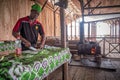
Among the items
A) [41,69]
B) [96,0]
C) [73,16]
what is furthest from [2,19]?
[73,16]

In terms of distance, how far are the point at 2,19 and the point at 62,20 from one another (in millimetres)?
3067

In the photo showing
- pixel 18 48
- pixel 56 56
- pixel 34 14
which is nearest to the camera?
pixel 18 48

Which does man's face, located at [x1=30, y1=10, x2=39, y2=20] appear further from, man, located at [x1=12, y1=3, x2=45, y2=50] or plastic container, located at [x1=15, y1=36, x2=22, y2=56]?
plastic container, located at [x1=15, y1=36, x2=22, y2=56]

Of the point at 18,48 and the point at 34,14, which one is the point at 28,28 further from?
the point at 18,48

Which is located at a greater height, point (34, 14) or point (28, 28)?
point (34, 14)

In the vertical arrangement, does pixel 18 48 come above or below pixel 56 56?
above

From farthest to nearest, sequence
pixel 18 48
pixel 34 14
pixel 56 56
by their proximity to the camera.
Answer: pixel 34 14 → pixel 56 56 → pixel 18 48

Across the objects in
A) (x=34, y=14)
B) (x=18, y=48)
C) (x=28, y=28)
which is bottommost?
(x=18, y=48)

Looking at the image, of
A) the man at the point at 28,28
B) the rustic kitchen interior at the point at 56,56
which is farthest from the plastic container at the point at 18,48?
the man at the point at 28,28

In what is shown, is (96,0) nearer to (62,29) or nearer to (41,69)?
(62,29)

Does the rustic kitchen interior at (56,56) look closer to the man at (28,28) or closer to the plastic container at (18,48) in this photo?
the plastic container at (18,48)

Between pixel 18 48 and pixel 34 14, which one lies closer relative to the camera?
pixel 18 48

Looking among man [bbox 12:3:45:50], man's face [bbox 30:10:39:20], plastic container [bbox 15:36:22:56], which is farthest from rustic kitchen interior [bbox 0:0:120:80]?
man's face [bbox 30:10:39:20]

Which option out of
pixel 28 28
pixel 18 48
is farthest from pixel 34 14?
pixel 18 48
